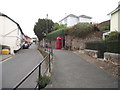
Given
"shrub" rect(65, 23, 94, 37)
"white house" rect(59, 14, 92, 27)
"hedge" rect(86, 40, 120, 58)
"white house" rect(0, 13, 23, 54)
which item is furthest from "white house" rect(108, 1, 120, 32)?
"white house" rect(59, 14, 92, 27)

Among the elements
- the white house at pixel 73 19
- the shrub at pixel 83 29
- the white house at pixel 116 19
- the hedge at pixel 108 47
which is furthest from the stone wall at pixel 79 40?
the white house at pixel 73 19

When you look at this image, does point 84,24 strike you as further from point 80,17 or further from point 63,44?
point 80,17

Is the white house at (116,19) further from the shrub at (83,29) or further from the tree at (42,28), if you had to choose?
the tree at (42,28)

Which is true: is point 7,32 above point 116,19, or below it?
below

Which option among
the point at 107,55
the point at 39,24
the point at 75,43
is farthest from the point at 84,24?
the point at 39,24

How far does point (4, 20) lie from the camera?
2339 centimetres

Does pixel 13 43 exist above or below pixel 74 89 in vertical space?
above

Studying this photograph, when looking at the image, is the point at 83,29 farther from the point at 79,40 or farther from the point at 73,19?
the point at 73,19

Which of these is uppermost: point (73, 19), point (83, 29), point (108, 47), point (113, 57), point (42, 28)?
point (73, 19)

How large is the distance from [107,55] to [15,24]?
73.9 feet

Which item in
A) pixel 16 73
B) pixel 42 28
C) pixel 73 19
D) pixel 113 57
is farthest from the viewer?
pixel 73 19

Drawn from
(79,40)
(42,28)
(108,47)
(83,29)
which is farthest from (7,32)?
(108,47)

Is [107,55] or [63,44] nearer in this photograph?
[107,55]

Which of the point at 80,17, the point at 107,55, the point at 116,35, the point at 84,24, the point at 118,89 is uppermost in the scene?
the point at 80,17
